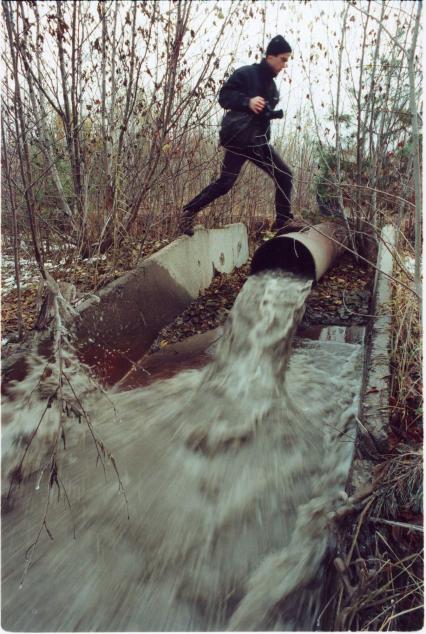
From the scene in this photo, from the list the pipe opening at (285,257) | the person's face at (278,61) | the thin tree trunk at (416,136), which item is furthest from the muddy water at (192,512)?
the person's face at (278,61)

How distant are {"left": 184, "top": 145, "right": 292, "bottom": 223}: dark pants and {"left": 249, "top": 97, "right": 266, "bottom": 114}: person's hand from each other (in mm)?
398

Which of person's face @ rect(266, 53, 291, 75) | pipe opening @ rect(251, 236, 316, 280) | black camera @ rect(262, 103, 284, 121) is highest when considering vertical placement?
person's face @ rect(266, 53, 291, 75)

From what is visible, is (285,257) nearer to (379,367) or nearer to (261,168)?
(261,168)

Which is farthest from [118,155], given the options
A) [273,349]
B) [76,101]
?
[273,349]

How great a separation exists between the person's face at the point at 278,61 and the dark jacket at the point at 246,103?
39mm

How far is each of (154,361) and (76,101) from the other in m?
1.87

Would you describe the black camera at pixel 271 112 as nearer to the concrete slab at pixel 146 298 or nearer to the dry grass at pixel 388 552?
the concrete slab at pixel 146 298

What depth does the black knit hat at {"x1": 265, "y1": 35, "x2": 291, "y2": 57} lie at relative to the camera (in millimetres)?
2529

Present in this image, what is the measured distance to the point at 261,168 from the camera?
370 centimetres

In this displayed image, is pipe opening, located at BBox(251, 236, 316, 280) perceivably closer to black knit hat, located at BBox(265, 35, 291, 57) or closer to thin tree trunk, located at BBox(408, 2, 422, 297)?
black knit hat, located at BBox(265, 35, 291, 57)

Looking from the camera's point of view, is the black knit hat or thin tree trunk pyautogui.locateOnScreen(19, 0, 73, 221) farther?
thin tree trunk pyautogui.locateOnScreen(19, 0, 73, 221)

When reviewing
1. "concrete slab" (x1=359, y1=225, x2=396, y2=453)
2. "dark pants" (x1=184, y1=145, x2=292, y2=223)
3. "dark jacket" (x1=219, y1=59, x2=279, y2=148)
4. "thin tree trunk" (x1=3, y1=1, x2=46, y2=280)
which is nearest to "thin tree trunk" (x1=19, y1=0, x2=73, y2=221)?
"thin tree trunk" (x1=3, y1=1, x2=46, y2=280)

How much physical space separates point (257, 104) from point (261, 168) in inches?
29.6

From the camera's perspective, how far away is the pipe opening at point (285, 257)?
3660 mm
